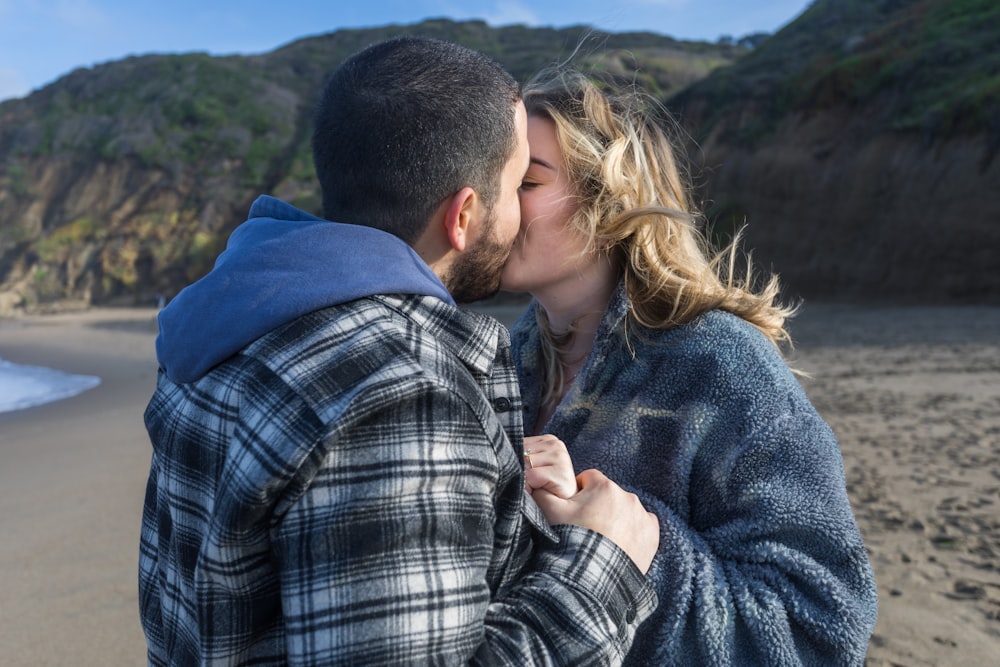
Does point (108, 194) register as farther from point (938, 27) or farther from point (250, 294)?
point (250, 294)

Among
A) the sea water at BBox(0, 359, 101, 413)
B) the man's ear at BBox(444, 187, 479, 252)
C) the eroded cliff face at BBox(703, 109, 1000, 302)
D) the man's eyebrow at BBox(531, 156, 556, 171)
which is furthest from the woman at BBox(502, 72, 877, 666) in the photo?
the eroded cliff face at BBox(703, 109, 1000, 302)

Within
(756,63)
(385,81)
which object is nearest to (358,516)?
(385,81)

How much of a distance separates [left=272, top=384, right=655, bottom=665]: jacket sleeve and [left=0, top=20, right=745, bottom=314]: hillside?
1134 inches

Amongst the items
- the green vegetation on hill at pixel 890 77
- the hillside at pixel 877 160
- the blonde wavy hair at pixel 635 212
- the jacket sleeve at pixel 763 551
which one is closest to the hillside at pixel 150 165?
the green vegetation on hill at pixel 890 77

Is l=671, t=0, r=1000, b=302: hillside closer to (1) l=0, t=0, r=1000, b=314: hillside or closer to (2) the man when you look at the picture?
(1) l=0, t=0, r=1000, b=314: hillside

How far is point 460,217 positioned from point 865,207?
59.3 feet

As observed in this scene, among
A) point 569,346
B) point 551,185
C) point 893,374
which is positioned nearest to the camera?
point 551,185

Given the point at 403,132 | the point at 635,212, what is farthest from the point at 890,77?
the point at 403,132

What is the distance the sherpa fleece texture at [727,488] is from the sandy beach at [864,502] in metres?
1.12

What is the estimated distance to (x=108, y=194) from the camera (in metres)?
38.7

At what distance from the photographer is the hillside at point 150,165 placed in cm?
3428

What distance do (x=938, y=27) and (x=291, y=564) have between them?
73.8 feet

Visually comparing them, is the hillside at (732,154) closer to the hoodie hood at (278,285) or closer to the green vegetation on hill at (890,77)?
the green vegetation on hill at (890,77)

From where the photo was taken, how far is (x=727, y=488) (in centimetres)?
151
